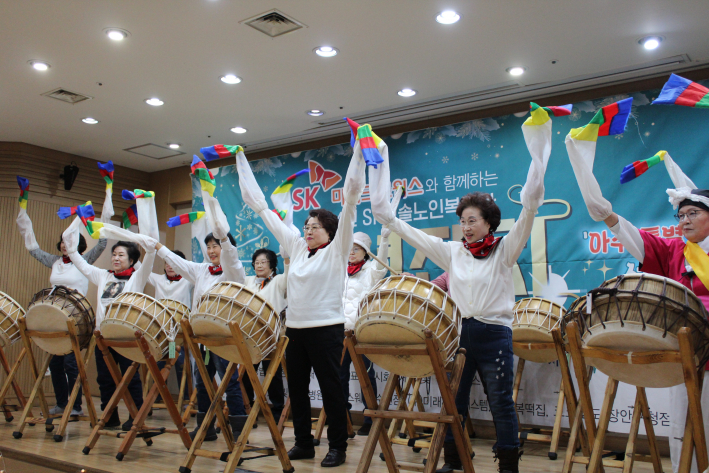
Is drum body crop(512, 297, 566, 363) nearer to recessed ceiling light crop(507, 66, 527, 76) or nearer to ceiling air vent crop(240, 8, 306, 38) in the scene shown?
recessed ceiling light crop(507, 66, 527, 76)

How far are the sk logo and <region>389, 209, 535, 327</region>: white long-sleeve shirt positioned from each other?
326cm

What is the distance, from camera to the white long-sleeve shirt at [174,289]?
6410 millimetres

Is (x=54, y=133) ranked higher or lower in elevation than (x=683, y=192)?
higher

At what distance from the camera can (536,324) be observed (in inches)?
173

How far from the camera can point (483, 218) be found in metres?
3.32

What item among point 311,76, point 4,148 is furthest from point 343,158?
point 4,148

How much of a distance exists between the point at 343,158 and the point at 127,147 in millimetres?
2915

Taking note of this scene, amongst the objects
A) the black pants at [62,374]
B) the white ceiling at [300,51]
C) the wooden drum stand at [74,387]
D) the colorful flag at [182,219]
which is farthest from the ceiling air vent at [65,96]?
the black pants at [62,374]

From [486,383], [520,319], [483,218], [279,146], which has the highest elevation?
[279,146]

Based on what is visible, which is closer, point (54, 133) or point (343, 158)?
point (343, 158)

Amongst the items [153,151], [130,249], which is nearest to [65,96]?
[130,249]

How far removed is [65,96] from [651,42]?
5284mm

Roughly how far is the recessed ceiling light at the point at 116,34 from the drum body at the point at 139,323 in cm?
198

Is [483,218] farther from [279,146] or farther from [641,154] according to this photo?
[279,146]
